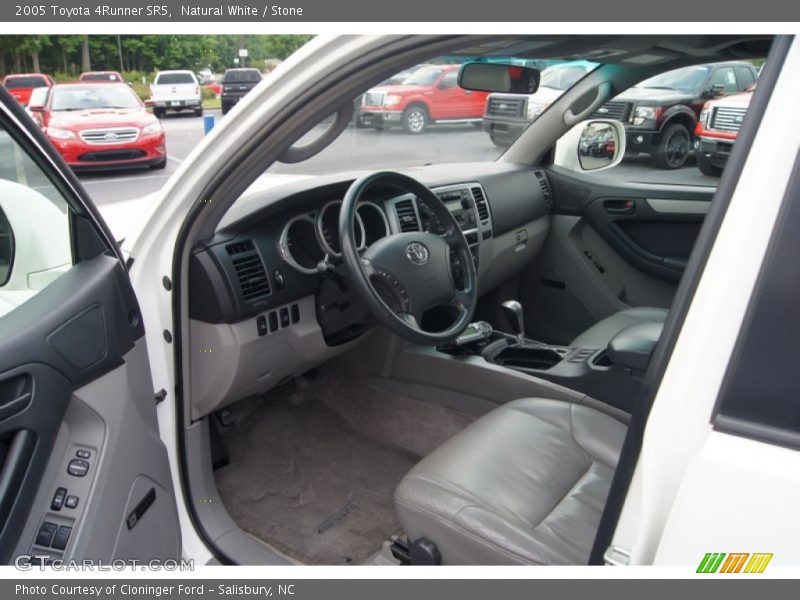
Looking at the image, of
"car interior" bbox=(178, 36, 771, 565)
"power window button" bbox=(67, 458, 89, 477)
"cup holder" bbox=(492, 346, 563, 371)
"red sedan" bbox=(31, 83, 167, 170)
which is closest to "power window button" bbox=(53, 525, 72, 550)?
"power window button" bbox=(67, 458, 89, 477)

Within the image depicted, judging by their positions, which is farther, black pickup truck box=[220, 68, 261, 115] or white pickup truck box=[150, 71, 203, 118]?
white pickup truck box=[150, 71, 203, 118]

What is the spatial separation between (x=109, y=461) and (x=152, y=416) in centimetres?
23

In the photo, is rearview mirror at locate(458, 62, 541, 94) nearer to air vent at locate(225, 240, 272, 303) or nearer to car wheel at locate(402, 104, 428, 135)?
air vent at locate(225, 240, 272, 303)

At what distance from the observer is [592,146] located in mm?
3596

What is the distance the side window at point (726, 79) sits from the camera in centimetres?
279

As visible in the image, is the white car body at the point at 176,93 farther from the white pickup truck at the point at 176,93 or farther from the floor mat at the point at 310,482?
the floor mat at the point at 310,482

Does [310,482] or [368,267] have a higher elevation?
[368,267]

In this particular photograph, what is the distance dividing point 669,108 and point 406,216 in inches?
65.5

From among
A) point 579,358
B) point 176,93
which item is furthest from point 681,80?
point 176,93

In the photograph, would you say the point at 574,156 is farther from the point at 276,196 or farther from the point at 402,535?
the point at 402,535

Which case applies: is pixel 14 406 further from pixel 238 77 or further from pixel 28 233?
pixel 238 77

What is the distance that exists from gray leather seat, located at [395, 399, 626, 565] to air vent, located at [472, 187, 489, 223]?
1310 millimetres

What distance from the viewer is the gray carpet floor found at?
7.80 feet

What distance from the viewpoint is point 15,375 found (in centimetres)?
127
